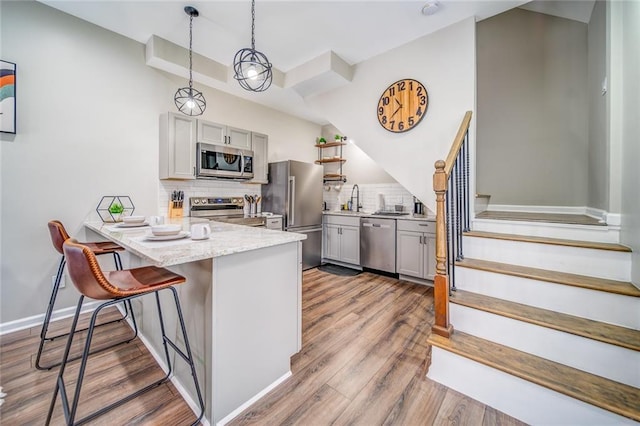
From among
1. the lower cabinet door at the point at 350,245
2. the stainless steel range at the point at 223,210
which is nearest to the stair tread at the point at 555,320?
the lower cabinet door at the point at 350,245

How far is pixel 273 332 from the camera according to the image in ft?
5.39

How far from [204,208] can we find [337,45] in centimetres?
275

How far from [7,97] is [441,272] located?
385 cm

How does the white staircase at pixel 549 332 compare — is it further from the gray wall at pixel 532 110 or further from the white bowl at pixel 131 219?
the white bowl at pixel 131 219

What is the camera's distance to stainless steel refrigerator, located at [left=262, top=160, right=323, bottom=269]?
413cm

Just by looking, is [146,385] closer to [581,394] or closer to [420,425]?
[420,425]

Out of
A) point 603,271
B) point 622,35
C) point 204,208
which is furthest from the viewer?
point 204,208

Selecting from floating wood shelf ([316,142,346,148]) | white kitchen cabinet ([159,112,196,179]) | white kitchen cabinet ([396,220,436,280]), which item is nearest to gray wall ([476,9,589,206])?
white kitchen cabinet ([396,220,436,280])

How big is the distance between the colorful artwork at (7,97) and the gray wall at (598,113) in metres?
5.10

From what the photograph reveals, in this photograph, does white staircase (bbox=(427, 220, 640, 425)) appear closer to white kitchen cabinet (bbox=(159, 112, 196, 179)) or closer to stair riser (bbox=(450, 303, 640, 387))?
stair riser (bbox=(450, 303, 640, 387))

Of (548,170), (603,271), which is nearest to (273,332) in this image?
(603,271)

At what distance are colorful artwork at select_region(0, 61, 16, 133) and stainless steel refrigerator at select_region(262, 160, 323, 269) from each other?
9.20ft

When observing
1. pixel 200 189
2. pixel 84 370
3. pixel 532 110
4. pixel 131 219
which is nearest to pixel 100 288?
pixel 84 370

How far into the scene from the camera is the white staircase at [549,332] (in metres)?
1.33
